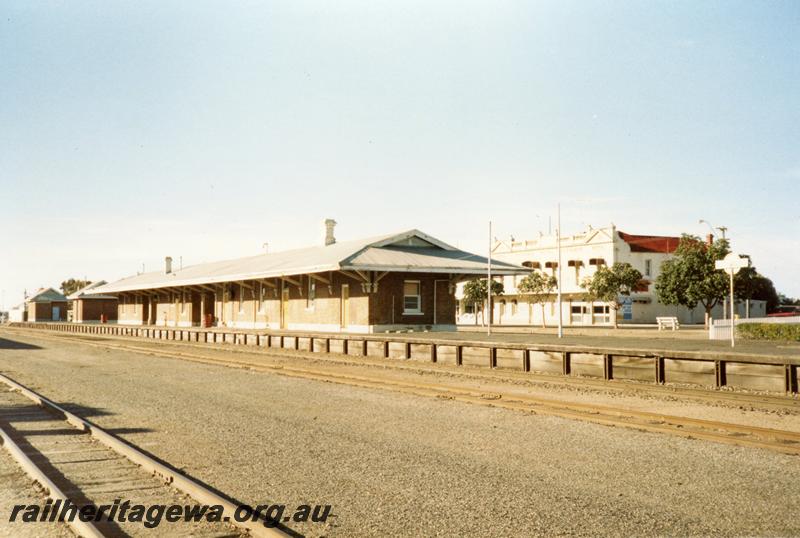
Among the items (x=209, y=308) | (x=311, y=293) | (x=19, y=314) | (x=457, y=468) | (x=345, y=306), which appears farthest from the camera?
(x=19, y=314)

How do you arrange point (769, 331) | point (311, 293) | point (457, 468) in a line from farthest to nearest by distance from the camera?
point (311, 293)
point (769, 331)
point (457, 468)

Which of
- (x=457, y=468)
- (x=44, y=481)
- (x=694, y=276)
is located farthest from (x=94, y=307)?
(x=457, y=468)

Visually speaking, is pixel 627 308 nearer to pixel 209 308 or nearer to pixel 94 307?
pixel 209 308

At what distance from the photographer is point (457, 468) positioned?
720 cm

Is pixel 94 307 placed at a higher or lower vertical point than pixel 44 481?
higher

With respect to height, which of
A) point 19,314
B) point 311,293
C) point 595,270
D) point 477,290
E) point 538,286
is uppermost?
point 595,270

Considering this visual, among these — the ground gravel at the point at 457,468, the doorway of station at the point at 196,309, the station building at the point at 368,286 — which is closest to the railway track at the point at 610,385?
the ground gravel at the point at 457,468

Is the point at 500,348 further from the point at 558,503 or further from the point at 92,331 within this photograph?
the point at 92,331

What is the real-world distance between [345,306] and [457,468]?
2524 cm

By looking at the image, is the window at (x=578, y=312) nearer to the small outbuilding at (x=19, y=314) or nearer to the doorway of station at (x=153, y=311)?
the doorway of station at (x=153, y=311)

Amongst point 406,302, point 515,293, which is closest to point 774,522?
point 406,302

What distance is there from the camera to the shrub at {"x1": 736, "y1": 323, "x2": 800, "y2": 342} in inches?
1035

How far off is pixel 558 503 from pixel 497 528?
0.91 meters

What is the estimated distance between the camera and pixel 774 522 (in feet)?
17.5
